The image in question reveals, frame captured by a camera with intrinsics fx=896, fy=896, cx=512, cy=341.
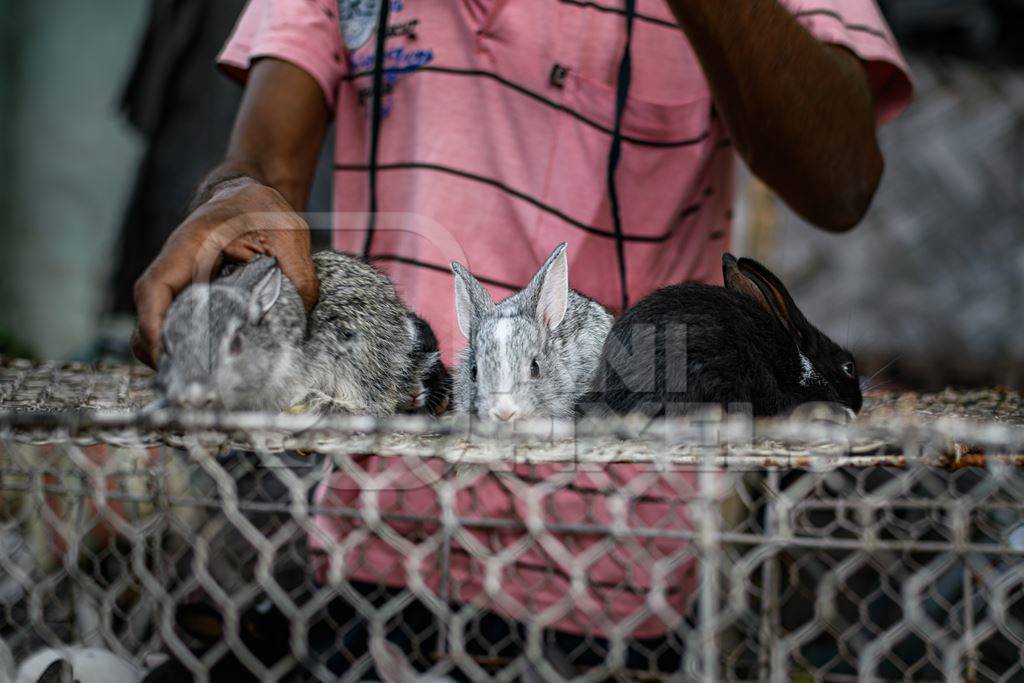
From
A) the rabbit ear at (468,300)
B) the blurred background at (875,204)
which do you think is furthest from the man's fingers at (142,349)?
the blurred background at (875,204)

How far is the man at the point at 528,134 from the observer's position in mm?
1130

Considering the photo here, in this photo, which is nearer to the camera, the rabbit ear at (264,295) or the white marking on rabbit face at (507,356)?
the rabbit ear at (264,295)

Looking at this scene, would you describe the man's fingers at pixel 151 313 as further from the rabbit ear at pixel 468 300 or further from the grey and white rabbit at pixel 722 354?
the grey and white rabbit at pixel 722 354

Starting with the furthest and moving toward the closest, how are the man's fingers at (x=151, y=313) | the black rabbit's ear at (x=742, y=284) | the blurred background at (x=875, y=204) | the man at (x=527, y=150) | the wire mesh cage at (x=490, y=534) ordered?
the blurred background at (x=875, y=204), the man at (x=527, y=150), the black rabbit's ear at (x=742, y=284), the man's fingers at (x=151, y=313), the wire mesh cage at (x=490, y=534)

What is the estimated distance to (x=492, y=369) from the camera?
2.87 ft

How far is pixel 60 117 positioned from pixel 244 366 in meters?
2.06

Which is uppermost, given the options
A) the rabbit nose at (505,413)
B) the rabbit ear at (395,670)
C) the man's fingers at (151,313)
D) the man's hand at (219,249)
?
the man's hand at (219,249)

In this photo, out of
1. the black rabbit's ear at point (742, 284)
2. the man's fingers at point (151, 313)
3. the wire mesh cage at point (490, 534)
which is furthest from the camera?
the black rabbit's ear at point (742, 284)

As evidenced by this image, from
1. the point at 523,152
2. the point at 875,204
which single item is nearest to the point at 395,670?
the point at 523,152

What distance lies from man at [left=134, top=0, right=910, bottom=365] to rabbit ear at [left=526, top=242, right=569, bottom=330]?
8.4 inches

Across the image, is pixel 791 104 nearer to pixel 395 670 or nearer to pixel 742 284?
pixel 742 284

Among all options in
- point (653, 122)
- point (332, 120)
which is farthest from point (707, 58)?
point (332, 120)

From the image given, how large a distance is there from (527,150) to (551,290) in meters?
0.40

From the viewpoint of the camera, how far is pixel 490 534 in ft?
3.87
